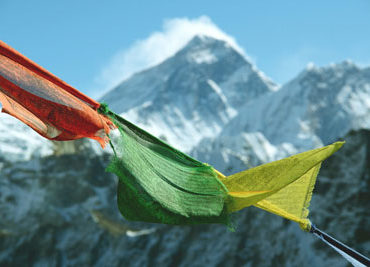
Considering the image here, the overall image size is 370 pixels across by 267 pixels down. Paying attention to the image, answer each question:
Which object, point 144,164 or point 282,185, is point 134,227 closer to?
point 144,164

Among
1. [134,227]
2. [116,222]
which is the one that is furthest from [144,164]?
[116,222]

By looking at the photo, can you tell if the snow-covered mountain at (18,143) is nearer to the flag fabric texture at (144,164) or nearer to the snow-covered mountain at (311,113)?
the flag fabric texture at (144,164)

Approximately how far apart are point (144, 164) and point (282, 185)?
1.45m

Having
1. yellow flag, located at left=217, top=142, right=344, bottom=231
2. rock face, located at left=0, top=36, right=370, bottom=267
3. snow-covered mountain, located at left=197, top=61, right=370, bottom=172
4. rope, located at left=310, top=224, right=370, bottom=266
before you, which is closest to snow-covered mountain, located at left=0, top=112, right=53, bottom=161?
rock face, located at left=0, top=36, right=370, bottom=267

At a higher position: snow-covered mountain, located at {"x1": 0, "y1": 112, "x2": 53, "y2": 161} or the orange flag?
snow-covered mountain, located at {"x1": 0, "y1": 112, "x2": 53, "y2": 161}

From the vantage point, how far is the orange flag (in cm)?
442

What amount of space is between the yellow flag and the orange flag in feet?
5.00

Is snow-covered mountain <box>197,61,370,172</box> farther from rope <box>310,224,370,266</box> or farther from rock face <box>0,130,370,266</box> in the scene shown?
rope <box>310,224,370,266</box>

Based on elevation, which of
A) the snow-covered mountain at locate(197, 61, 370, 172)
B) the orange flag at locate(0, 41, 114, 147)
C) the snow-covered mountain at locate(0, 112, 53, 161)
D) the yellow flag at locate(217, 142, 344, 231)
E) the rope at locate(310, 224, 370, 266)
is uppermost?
the snow-covered mountain at locate(197, 61, 370, 172)

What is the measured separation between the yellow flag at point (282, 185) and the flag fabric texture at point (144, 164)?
0.03 ft

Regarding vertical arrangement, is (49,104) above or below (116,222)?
below

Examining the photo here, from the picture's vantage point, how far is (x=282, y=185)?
4.53 meters

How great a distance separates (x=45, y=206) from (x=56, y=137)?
197ft

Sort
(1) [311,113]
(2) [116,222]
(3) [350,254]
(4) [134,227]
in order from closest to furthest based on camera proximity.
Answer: (3) [350,254] → (4) [134,227] → (2) [116,222] → (1) [311,113]
